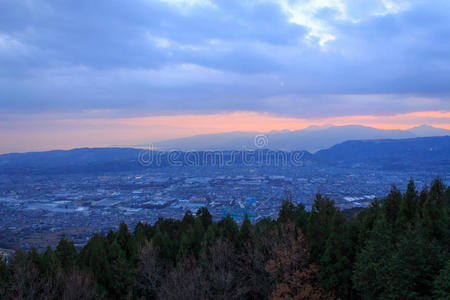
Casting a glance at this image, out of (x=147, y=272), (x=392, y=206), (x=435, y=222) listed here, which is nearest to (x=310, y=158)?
(x=392, y=206)

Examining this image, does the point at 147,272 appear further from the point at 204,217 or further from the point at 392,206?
the point at 392,206

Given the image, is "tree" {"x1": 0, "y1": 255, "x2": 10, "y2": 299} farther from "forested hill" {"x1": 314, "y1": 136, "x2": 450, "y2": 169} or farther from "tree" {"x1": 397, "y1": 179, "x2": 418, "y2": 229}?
"forested hill" {"x1": 314, "y1": 136, "x2": 450, "y2": 169}

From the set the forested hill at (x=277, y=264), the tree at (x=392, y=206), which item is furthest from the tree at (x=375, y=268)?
the tree at (x=392, y=206)

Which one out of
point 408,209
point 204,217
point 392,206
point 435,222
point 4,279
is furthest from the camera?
point 204,217

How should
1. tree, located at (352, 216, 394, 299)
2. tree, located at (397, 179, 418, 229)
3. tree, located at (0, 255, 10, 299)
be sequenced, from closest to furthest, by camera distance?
tree, located at (352, 216, 394, 299) < tree, located at (0, 255, 10, 299) < tree, located at (397, 179, 418, 229)

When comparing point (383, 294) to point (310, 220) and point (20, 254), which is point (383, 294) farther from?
point (20, 254)

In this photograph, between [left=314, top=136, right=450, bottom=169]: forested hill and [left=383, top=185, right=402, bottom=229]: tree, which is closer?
[left=383, top=185, right=402, bottom=229]: tree

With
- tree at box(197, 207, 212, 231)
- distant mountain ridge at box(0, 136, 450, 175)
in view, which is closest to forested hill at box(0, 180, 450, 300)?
tree at box(197, 207, 212, 231)

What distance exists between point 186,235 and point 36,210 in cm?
3308

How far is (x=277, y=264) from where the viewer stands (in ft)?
31.7

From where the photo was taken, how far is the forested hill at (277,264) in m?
8.05

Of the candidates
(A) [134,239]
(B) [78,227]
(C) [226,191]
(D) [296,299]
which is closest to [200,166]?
(C) [226,191]

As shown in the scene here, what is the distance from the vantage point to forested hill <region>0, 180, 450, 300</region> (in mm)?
8055

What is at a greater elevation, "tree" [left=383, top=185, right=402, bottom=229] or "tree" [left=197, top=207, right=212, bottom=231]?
"tree" [left=383, top=185, right=402, bottom=229]
